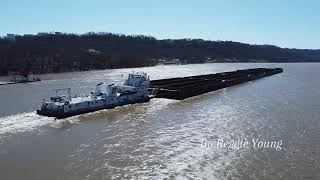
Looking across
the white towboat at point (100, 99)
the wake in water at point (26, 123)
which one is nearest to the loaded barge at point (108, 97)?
the white towboat at point (100, 99)

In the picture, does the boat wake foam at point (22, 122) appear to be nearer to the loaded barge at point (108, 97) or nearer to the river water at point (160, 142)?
the river water at point (160, 142)

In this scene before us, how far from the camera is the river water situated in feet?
72.4

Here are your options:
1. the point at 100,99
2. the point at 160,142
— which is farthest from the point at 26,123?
the point at 160,142

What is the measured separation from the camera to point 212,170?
2220 cm

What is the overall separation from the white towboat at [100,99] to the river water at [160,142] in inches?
31.5

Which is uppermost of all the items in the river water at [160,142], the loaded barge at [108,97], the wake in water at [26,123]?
the loaded barge at [108,97]

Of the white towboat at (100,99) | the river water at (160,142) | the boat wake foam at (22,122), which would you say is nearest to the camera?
the river water at (160,142)

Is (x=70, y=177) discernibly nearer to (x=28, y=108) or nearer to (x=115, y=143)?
(x=115, y=143)

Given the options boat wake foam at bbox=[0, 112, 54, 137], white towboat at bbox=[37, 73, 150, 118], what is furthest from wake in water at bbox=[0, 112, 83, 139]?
white towboat at bbox=[37, 73, 150, 118]

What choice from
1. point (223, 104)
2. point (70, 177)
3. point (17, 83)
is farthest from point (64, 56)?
point (70, 177)

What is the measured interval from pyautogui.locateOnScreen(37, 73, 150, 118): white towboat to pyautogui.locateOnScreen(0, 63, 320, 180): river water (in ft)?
2.63

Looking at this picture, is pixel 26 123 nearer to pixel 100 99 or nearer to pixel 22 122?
pixel 22 122

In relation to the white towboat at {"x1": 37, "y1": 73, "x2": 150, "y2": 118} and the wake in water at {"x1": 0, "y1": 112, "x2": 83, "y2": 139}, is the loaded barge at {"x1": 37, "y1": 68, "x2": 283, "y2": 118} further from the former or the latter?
the wake in water at {"x1": 0, "y1": 112, "x2": 83, "y2": 139}

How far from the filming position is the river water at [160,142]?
72.4 feet
